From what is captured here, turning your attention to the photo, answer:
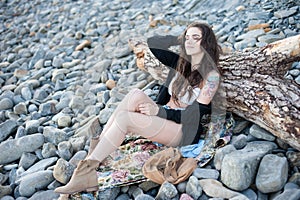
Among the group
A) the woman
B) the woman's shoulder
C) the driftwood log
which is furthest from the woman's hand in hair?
the driftwood log

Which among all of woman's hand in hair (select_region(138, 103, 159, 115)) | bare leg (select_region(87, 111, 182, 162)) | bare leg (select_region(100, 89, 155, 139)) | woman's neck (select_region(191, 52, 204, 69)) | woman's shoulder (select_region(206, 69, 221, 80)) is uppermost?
woman's neck (select_region(191, 52, 204, 69))

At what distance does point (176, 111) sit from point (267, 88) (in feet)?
2.34

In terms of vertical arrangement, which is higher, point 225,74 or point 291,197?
point 225,74

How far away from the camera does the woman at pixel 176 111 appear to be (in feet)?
9.14

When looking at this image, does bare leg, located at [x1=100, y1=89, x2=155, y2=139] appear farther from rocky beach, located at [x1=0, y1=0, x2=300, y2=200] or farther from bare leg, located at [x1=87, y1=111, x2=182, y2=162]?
rocky beach, located at [x1=0, y1=0, x2=300, y2=200]

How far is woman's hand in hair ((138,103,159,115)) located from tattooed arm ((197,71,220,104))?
13.8 inches

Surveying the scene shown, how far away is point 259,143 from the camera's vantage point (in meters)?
2.81

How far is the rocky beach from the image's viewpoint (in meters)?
2.59

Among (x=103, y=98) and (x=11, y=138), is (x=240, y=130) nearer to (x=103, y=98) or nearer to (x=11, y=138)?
(x=103, y=98)

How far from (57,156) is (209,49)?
162 cm

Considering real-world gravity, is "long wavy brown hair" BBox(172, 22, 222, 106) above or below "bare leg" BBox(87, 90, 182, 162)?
above

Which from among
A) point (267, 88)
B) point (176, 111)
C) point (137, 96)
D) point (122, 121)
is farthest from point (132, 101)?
point (267, 88)

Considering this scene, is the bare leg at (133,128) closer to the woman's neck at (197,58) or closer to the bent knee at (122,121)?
the bent knee at (122,121)

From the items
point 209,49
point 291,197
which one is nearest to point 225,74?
point 209,49
